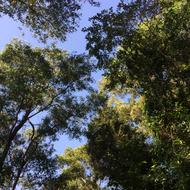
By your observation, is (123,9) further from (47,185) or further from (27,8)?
(47,185)

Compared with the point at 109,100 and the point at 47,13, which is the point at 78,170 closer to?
the point at 109,100

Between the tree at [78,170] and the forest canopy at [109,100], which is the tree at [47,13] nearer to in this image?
the forest canopy at [109,100]

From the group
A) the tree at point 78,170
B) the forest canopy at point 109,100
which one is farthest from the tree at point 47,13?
the tree at point 78,170

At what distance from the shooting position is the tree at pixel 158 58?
21.9 m

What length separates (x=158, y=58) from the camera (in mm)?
23422

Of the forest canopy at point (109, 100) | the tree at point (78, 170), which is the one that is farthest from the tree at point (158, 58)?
the tree at point (78, 170)

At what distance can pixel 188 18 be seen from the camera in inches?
861

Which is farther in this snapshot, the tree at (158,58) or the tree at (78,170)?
the tree at (78,170)

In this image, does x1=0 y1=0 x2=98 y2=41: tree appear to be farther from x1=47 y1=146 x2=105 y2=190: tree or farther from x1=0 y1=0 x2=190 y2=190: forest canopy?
x1=47 y1=146 x2=105 y2=190: tree

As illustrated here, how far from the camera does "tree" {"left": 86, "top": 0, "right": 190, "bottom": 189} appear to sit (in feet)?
71.8

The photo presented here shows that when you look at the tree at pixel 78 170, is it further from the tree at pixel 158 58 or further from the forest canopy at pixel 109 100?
the tree at pixel 158 58

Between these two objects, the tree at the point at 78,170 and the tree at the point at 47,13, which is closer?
the tree at the point at 47,13

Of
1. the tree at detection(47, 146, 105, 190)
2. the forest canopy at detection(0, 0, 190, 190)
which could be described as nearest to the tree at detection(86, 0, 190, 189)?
the forest canopy at detection(0, 0, 190, 190)

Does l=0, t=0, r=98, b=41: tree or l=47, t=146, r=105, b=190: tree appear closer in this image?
l=0, t=0, r=98, b=41: tree
